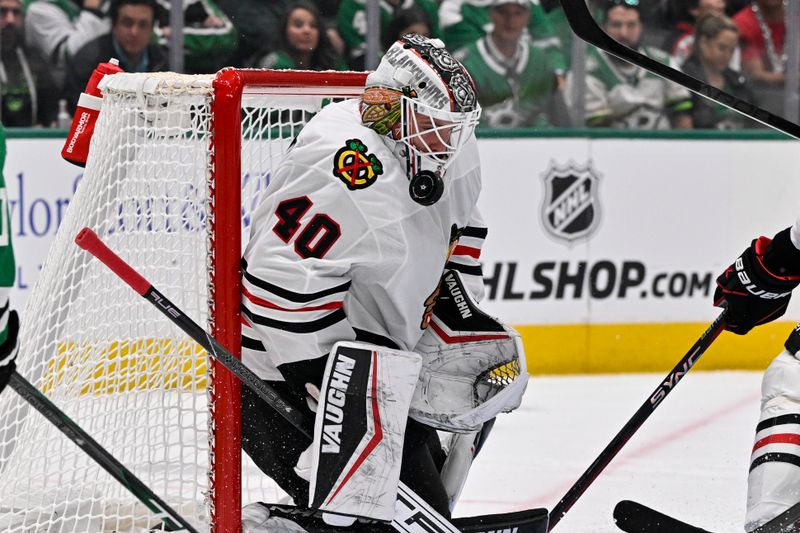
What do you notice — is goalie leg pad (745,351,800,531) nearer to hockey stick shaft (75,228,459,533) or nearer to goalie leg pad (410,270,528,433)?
goalie leg pad (410,270,528,433)

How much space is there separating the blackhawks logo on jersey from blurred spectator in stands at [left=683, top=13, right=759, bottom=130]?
3.01 metres

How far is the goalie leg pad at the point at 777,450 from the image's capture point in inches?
86.8

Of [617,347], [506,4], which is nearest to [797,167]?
[617,347]

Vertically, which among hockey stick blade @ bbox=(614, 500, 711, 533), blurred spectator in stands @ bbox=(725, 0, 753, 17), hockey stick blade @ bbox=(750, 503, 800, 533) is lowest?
hockey stick blade @ bbox=(614, 500, 711, 533)

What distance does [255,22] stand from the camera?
4.23 metres

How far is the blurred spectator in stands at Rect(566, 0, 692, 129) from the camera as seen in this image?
461 cm

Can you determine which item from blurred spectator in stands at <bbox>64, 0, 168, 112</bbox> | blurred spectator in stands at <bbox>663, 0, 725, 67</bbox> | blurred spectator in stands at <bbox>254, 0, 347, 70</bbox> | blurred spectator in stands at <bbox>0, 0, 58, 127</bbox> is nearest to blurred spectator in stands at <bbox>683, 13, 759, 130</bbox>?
blurred spectator in stands at <bbox>663, 0, 725, 67</bbox>

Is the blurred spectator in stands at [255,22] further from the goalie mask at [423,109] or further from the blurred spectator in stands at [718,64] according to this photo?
the goalie mask at [423,109]

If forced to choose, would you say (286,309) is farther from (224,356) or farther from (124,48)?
(124,48)

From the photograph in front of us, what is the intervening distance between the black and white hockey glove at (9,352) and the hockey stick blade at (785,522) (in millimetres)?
1315

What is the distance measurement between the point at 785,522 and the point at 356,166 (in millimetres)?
970

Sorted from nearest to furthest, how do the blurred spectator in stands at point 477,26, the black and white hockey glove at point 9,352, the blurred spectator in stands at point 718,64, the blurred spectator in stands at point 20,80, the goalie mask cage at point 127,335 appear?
the black and white hockey glove at point 9,352
the goalie mask cage at point 127,335
the blurred spectator in stands at point 20,80
the blurred spectator in stands at point 477,26
the blurred spectator in stands at point 718,64

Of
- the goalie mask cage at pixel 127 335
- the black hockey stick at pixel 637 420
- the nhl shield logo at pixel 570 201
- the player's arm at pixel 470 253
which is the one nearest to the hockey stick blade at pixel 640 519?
the black hockey stick at pixel 637 420

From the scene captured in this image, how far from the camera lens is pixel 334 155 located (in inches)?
79.5
